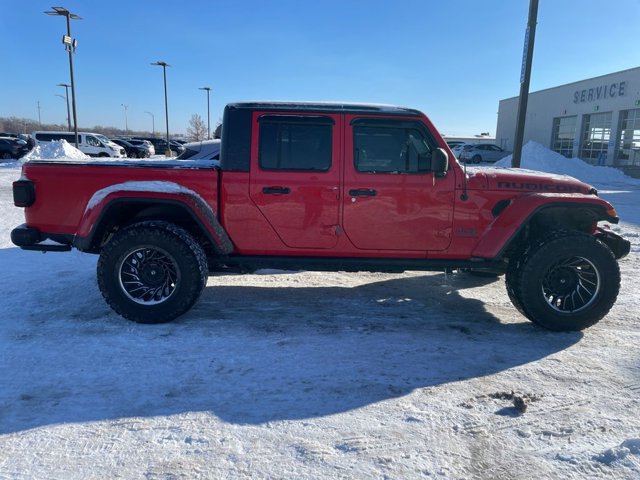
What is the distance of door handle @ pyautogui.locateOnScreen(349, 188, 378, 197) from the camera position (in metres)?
4.35

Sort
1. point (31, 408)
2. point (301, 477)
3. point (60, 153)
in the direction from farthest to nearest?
point (60, 153)
point (31, 408)
point (301, 477)

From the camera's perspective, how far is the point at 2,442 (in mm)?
2580

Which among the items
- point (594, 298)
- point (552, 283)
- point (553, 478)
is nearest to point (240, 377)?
point (553, 478)

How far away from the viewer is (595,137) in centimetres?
3391

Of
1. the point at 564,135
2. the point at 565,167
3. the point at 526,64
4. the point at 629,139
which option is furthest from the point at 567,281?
the point at 564,135

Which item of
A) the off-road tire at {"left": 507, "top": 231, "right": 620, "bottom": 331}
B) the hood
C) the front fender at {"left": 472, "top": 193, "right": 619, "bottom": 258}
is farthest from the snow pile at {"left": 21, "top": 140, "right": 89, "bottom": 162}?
the off-road tire at {"left": 507, "top": 231, "right": 620, "bottom": 331}

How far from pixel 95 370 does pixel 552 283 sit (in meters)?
3.89

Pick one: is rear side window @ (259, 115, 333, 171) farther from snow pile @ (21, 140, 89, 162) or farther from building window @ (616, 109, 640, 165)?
building window @ (616, 109, 640, 165)

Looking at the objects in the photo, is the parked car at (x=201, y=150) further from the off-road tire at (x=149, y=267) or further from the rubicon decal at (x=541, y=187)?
the rubicon decal at (x=541, y=187)

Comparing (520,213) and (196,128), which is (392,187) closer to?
(520,213)

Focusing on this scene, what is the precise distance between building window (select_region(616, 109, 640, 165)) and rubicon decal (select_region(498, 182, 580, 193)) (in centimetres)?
3124

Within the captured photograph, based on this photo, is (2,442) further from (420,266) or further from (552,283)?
(552,283)

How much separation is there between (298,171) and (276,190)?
27cm

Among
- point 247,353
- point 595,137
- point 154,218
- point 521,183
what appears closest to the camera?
point 247,353
